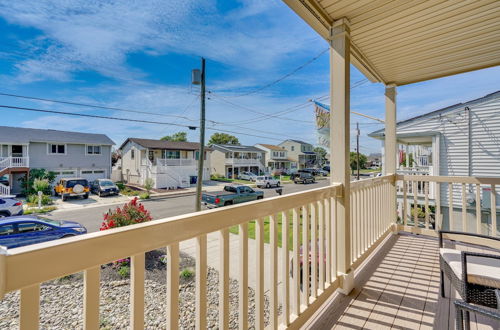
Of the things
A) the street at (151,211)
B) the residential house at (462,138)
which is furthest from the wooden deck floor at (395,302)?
the residential house at (462,138)

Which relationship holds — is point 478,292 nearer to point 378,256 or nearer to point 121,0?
point 378,256

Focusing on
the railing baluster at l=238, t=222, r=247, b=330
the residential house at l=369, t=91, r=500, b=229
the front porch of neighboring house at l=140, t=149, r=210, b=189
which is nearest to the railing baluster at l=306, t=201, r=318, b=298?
the railing baluster at l=238, t=222, r=247, b=330

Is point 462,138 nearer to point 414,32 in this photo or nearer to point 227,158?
point 414,32

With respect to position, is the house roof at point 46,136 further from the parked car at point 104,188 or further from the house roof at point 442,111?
the house roof at point 442,111

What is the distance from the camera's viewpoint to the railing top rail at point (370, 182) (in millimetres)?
2143

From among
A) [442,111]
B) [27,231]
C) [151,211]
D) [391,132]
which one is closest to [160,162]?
[151,211]

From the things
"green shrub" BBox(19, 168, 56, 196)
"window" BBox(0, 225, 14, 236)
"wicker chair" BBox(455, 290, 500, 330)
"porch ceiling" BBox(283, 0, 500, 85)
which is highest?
"porch ceiling" BBox(283, 0, 500, 85)

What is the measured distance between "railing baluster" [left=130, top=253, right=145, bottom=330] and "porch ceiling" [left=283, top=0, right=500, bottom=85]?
62.9 inches

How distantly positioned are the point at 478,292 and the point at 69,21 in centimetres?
276

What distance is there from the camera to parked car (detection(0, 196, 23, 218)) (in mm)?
1207

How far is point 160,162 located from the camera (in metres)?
2.60

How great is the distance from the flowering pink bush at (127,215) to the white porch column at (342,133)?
1734 millimetres

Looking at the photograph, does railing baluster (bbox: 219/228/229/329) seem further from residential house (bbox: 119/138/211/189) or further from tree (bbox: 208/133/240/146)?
tree (bbox: 208/133/240/146)

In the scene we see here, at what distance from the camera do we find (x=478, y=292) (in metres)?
1.25
